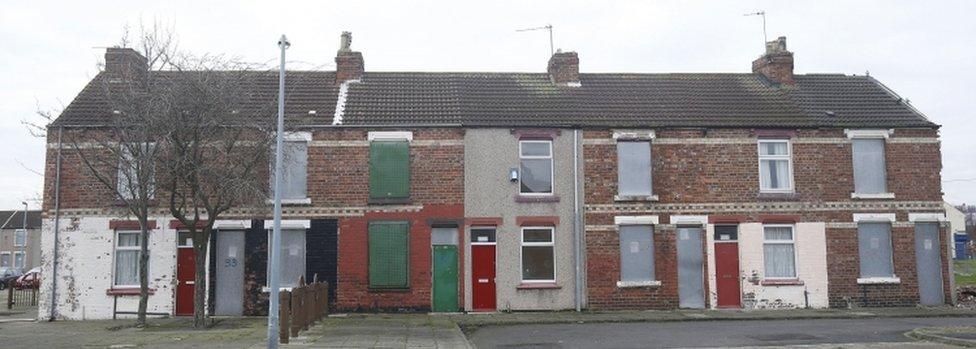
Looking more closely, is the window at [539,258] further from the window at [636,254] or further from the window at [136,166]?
the window at [136,166]

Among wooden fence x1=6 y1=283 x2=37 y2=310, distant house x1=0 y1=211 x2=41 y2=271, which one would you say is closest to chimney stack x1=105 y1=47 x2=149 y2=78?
wooden fence x1=6 y1=283 x2=37 y2=310

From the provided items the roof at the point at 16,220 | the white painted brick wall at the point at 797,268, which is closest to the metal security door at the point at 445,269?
the white painted brick wall at the point at 797,268

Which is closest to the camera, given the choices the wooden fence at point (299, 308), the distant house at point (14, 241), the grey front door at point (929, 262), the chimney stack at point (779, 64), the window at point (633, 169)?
the wooden fence at point (299, 308)

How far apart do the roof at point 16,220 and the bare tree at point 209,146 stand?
64.9m

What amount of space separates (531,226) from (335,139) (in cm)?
606

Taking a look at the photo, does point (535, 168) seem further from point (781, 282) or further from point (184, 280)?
point (184, 280)

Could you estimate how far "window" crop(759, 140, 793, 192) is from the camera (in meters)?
22.8

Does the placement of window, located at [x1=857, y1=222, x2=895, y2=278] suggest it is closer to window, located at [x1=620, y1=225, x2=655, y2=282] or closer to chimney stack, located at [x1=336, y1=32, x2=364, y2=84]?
window, located at [x1=620, y1=225, x2=655, y2=282]

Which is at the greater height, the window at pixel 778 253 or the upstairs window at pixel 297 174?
the upstairs window at pixel 297 174

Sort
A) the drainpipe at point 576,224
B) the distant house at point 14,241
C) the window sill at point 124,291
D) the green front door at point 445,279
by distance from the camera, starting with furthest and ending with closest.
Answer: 1. the distant house at point 14,241
2. the drainpipe at point 576,224
3. the green front door at point 445,279
4. the window sill at point 124,291

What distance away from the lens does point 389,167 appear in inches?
856

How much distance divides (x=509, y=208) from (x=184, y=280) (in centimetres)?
919

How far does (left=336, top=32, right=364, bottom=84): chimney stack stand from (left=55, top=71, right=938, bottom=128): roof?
1.07ft

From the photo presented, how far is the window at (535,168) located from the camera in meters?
22.3
